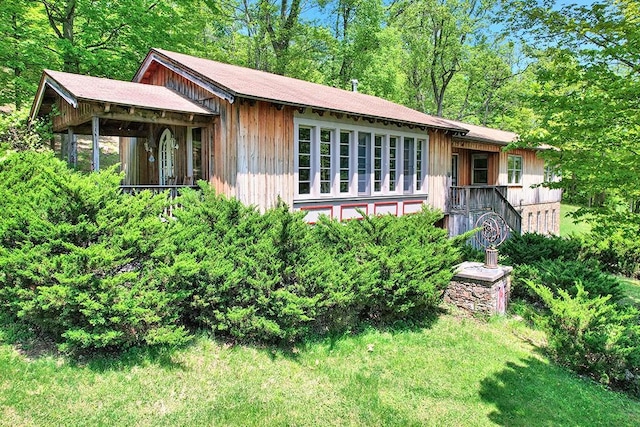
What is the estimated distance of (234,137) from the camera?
9.16m

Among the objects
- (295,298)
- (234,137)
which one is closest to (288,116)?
(234,137)

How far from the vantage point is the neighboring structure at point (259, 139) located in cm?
885

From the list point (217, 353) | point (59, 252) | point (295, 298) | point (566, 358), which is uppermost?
point (59, 252)

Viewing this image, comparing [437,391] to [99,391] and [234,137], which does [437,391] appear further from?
[234,137]

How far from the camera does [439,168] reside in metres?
14.6

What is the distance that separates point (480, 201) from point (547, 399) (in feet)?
37.2

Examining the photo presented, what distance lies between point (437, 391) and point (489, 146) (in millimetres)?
15845

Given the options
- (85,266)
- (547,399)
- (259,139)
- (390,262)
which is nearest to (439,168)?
(259,139)

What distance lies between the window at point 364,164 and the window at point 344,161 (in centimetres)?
54

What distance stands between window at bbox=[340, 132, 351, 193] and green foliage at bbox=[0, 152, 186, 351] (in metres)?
6.85

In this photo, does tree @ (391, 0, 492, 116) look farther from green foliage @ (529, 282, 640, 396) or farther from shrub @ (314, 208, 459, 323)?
green foliage @ (529, 282, 640, 396)

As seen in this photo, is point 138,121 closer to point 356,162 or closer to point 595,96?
point 356,162

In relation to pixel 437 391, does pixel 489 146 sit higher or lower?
higher

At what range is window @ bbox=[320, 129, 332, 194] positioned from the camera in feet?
A: 36.1
